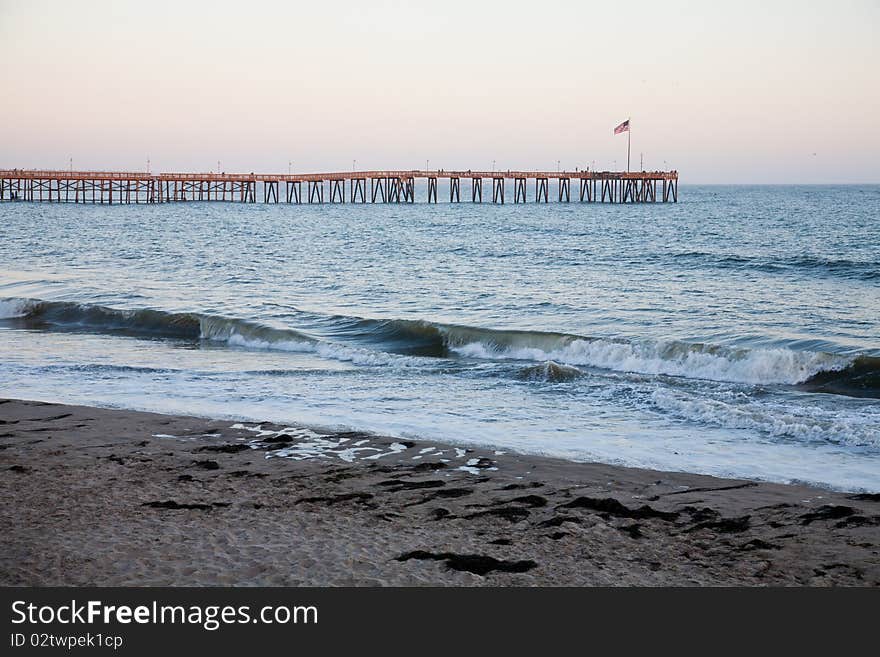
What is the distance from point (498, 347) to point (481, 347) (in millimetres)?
282

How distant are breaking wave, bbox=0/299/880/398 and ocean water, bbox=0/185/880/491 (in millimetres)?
44

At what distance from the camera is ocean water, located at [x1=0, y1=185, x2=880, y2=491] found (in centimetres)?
927

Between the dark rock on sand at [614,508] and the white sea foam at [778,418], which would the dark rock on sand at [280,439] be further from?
the white sea foam at [778,418]

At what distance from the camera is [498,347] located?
598 inches

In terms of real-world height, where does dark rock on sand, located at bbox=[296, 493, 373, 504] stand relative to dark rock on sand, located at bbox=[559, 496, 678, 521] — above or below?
below

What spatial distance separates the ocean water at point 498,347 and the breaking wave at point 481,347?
0.04 meters

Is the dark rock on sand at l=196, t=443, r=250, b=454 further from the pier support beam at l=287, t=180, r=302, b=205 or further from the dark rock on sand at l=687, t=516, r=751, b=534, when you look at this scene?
the pier support beam at l=287, t=180, r=302, b=205

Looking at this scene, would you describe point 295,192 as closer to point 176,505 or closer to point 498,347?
point 498,347

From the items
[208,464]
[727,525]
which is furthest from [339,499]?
[727,525]

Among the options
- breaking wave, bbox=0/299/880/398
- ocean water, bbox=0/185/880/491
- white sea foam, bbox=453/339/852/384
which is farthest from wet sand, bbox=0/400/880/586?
white sea foam, bbox=453/339/852/384
